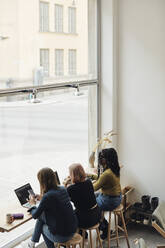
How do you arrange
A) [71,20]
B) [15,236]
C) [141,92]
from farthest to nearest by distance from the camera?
[141,92] < [71,20] < [15,236]

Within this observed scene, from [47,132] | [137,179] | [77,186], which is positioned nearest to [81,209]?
[77,186]

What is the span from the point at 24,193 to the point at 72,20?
2206mm

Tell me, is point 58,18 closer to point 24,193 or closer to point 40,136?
point 40,136

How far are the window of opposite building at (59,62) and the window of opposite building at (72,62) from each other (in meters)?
0.14

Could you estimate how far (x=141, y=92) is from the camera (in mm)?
5711

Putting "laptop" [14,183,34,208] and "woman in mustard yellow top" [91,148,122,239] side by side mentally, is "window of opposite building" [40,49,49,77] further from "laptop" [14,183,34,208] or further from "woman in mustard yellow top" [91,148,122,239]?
"laptop" [14,183,34,208]

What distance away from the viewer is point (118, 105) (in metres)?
5.93

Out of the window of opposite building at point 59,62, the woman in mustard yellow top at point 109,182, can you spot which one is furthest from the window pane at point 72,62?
the woman in mustard yellow top at point 109,182

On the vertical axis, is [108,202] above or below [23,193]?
below

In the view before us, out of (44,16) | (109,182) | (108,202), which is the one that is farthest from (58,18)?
(108,202)

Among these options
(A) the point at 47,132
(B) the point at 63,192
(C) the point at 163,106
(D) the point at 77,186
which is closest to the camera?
(B) the point at 63,192

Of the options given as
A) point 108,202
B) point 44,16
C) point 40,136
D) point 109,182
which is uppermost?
point 44,16

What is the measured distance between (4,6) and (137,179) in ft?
9.66

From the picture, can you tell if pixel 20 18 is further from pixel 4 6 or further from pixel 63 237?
pixel 63 237
